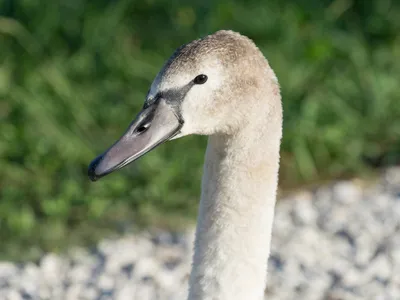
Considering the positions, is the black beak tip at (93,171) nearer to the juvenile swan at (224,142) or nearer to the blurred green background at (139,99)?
the juvenile swan at (224,142)

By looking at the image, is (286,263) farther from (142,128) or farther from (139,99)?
(142,128)

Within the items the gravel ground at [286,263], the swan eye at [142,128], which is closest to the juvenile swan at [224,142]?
the swan eye at [142,128]

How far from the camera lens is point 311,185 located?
552 centimetres

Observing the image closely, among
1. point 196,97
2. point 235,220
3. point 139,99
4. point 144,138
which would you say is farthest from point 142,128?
point 139,99

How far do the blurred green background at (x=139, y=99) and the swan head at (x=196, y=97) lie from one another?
80.8 inches

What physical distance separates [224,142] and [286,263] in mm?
1839

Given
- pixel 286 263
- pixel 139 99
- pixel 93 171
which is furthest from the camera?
pixel 139 99

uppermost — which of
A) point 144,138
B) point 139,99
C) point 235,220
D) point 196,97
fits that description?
point 139,99

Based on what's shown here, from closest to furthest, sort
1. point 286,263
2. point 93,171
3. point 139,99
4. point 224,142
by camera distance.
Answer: point 93,171
point 224,142
point 286,263
point 139,99

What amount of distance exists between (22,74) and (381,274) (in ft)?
8.32

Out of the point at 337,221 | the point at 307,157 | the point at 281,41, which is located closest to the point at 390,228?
the point at 337,221

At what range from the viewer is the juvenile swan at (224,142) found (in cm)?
289

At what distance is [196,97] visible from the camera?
2.89m

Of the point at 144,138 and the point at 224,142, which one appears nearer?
the point at 144,138
